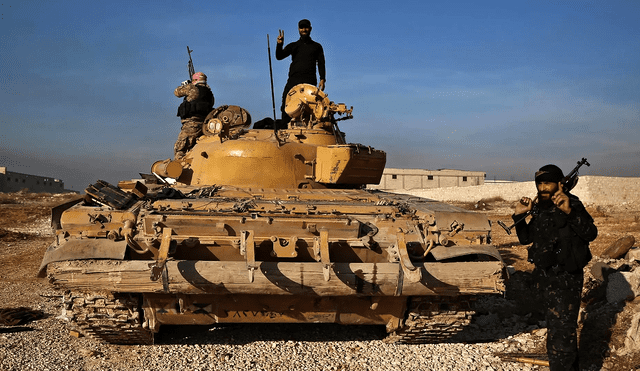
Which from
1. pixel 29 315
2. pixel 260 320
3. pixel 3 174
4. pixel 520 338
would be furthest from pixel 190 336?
pixel 3 174

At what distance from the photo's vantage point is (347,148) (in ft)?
22.5

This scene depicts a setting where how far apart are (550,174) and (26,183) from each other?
4984cm

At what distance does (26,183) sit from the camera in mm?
45500

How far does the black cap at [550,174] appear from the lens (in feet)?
14.0

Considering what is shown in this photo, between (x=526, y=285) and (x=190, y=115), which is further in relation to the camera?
(x=190, y=115)

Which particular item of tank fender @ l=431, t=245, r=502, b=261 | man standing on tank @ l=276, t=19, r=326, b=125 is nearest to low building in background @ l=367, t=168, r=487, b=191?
man standing on tank @ l=276, t=19, r=326, b=125

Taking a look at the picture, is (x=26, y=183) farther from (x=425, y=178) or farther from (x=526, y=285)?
(x=526, y=285)

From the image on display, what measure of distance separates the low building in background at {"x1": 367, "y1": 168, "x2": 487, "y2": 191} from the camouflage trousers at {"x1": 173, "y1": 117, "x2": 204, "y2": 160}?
114ft

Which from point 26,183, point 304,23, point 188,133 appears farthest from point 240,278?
point 26,183

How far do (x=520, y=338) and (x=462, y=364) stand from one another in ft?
3.90

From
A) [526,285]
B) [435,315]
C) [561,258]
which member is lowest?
[526,285]

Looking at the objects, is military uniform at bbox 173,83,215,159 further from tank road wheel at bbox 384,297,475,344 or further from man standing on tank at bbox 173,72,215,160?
tank road wheel at bbox 384,297,475,344

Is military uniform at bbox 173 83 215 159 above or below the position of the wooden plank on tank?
above

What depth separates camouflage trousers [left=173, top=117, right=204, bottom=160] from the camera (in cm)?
938
